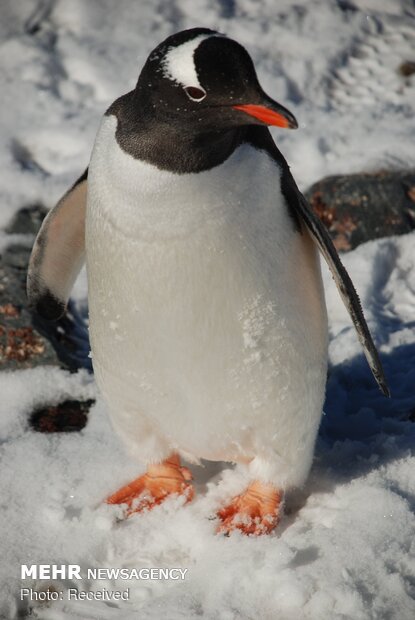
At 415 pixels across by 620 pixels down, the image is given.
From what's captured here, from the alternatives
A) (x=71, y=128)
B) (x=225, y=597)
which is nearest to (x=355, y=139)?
(x=71, y=128)

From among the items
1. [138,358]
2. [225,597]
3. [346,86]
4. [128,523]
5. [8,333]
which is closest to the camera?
[225,597]

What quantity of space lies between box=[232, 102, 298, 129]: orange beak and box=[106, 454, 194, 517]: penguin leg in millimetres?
1076

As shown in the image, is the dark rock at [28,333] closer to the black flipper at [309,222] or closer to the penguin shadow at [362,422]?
the penguin shadow at [362,422]

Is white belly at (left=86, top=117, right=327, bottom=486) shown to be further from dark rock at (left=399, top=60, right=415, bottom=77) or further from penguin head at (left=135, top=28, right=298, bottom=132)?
dark rock at (left=399, top=60, right=415, bottom=77)

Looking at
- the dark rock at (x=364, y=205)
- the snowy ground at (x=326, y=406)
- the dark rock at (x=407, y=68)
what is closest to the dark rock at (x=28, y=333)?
the snowy ground at (x=326, y=406)

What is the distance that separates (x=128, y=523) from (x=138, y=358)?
509 millimetres

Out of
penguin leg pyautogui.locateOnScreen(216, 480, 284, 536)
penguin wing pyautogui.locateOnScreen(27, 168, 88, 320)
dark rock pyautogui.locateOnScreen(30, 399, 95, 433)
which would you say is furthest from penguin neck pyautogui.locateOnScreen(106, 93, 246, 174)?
dark rock pyautogui.locateOnScreen(30, 399, 95, 433)

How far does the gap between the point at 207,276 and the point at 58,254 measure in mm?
655

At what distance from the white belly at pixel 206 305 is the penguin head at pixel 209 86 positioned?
5.8 inches

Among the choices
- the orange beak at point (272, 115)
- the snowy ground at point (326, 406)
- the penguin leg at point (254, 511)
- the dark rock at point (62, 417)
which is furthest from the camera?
the dark rock at point (62, 417)

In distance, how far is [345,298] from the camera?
219 centimetres

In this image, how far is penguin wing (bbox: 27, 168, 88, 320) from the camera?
2.41 m

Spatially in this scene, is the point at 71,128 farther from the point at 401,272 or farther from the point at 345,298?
the point at 345,298

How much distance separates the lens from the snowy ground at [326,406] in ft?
6.75
